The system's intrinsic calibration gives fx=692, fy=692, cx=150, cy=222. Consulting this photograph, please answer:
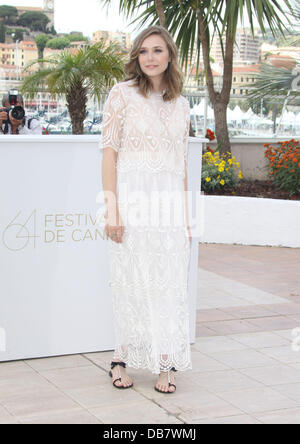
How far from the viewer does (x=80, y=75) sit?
393 inches

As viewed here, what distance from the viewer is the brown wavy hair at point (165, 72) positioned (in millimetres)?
3541

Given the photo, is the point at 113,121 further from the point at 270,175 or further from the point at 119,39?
the point at 119,39

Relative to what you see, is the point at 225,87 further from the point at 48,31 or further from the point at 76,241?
the point at 48,31

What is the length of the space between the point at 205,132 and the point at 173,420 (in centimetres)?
826

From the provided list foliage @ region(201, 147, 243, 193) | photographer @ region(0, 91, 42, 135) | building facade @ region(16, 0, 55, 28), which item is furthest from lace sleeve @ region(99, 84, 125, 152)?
building facade @ region(16, 0, 55, 28)

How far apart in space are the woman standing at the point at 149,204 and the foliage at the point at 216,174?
5.45m

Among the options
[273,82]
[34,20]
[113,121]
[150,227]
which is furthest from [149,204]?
[34,20]

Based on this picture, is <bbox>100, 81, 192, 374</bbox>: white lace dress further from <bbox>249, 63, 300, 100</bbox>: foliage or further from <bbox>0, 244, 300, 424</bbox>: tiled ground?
<bbox>249, 63, 300, 100</bbox>: foliage

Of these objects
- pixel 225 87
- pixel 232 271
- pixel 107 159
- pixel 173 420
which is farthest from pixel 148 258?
pixel 225 87

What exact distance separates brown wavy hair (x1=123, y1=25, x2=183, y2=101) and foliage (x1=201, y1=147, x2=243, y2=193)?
5418 mm

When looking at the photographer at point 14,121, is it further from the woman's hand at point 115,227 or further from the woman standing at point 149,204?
the woman's hand at point 115,227

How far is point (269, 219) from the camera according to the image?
8273mm

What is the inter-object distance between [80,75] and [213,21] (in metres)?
2.04

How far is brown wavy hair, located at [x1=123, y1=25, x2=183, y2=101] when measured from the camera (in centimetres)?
354
